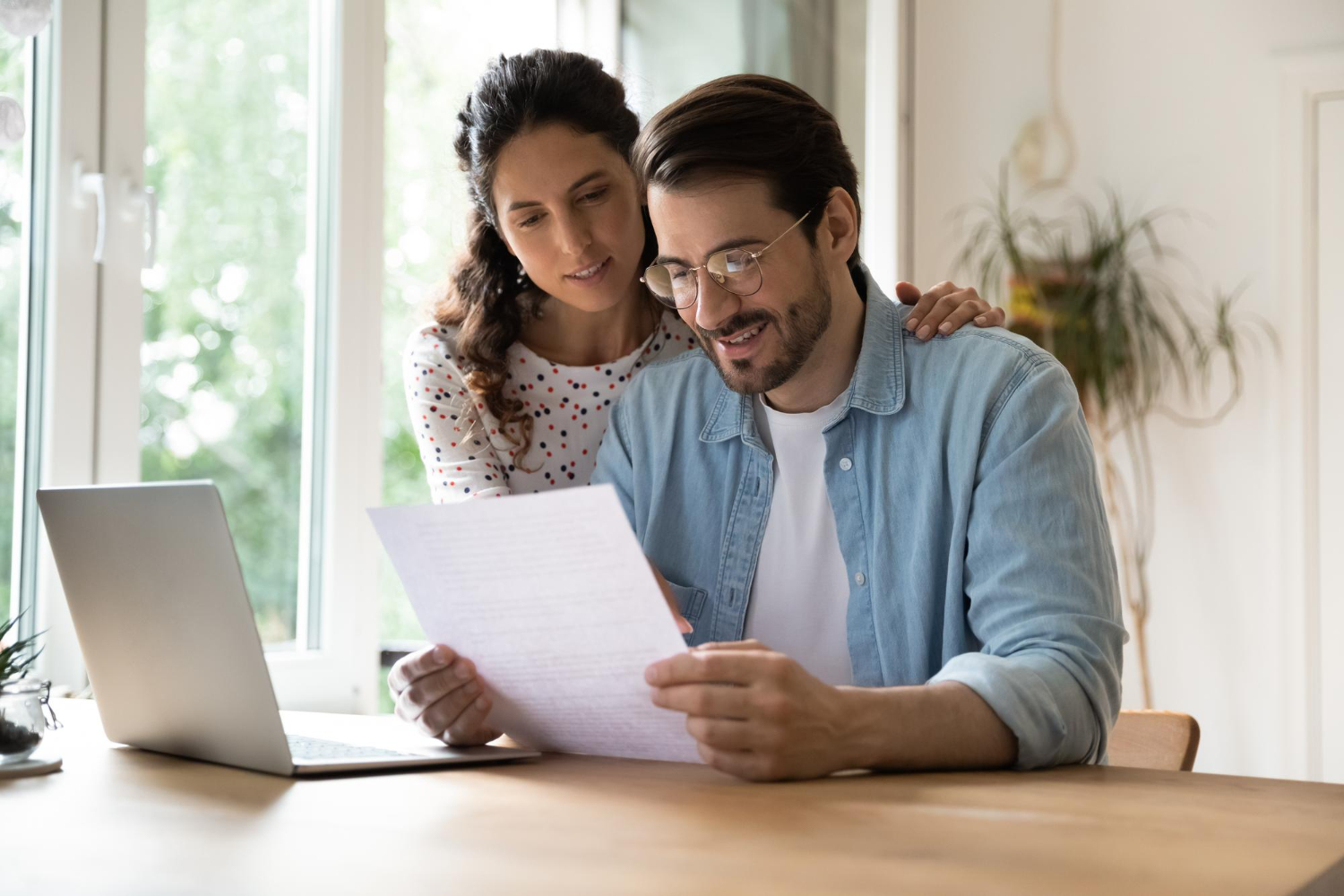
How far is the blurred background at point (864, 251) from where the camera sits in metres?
2.20

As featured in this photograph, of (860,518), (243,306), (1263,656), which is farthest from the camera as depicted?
(1263,656)

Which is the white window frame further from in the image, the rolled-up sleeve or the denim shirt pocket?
the rolled-up sleeve

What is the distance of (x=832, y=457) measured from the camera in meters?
1.51

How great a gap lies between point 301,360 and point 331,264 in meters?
0.20

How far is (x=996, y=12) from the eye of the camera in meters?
4.05

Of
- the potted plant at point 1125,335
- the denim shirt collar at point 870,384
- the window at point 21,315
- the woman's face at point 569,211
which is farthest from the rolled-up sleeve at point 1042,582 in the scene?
the potted plant at point 1125,335

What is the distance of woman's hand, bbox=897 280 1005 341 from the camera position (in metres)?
1.55

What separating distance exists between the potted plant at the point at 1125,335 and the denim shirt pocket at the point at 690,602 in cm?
243

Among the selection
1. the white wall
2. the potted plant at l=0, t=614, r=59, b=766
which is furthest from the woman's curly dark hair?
the white wall

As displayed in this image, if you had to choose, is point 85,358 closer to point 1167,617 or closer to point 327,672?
point 327,672

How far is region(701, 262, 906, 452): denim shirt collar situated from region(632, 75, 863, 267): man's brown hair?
125 millimetres

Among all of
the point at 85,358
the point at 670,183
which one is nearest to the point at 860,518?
the point at 670,183

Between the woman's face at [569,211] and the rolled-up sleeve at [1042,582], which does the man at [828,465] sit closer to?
the rolled-up sleeve at [1042,582]

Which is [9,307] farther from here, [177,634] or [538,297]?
[177,634]
